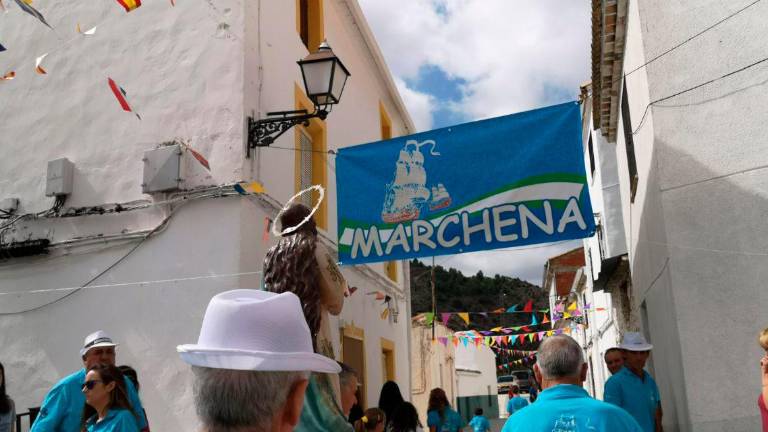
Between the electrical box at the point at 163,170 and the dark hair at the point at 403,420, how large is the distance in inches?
136

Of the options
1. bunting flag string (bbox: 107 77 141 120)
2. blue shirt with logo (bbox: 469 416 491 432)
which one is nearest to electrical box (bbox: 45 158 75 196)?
bunting flag string (bbox: 107 77 141 120)

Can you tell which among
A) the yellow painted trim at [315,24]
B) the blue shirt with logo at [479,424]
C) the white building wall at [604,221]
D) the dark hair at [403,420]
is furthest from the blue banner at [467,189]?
the blue shirt with logo at [479,424]

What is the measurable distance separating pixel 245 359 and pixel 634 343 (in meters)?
4.94

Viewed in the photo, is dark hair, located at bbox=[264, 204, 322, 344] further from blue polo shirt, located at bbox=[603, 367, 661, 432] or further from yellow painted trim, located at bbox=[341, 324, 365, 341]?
yellow painted trim, located at bbox=[341, 324, 365, 341]

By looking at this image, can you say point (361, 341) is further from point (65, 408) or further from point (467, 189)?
point (65, 408)

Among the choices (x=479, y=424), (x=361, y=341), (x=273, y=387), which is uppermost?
(x=361, y=341)

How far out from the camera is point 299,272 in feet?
10.7

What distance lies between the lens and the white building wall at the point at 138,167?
7.30 meters

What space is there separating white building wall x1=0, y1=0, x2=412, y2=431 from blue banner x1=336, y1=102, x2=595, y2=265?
1359 millimetres

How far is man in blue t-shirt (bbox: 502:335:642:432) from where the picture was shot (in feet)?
8.93

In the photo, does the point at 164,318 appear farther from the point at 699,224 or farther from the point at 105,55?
the point at 699,224

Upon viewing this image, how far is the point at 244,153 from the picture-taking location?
7.47 m

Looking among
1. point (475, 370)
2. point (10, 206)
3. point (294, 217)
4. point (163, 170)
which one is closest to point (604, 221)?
point (163, 170)

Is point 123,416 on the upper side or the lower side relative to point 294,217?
lower
